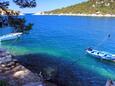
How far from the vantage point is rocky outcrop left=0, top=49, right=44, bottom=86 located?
25.0m

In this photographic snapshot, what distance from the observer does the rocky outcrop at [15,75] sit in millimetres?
25016

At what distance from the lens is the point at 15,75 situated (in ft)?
89.1

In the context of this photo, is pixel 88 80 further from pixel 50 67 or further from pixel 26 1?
pixel 26 1

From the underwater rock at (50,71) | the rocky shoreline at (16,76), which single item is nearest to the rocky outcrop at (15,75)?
the rocky shoreline at (16,76)

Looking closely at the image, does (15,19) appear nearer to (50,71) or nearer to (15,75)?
(15,75)

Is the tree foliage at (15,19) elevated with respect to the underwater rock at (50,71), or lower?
elevated

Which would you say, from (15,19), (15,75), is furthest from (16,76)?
(15,19)

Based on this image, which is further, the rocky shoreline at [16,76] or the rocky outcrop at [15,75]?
the rocky outcrop at [15,75]

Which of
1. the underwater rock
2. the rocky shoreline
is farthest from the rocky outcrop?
the underwater rock

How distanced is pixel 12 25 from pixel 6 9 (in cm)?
130

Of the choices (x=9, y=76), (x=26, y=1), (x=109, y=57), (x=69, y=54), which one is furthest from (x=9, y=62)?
(x=69, y=54)

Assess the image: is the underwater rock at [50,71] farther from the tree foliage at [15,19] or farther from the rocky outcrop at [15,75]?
the tree foliage at [15,19]

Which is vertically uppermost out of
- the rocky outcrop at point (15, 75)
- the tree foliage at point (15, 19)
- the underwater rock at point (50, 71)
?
the tree foliage at point (15, 19)

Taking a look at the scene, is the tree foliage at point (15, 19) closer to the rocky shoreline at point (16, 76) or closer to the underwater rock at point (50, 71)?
the rocky shoreline at point (16, 76)
